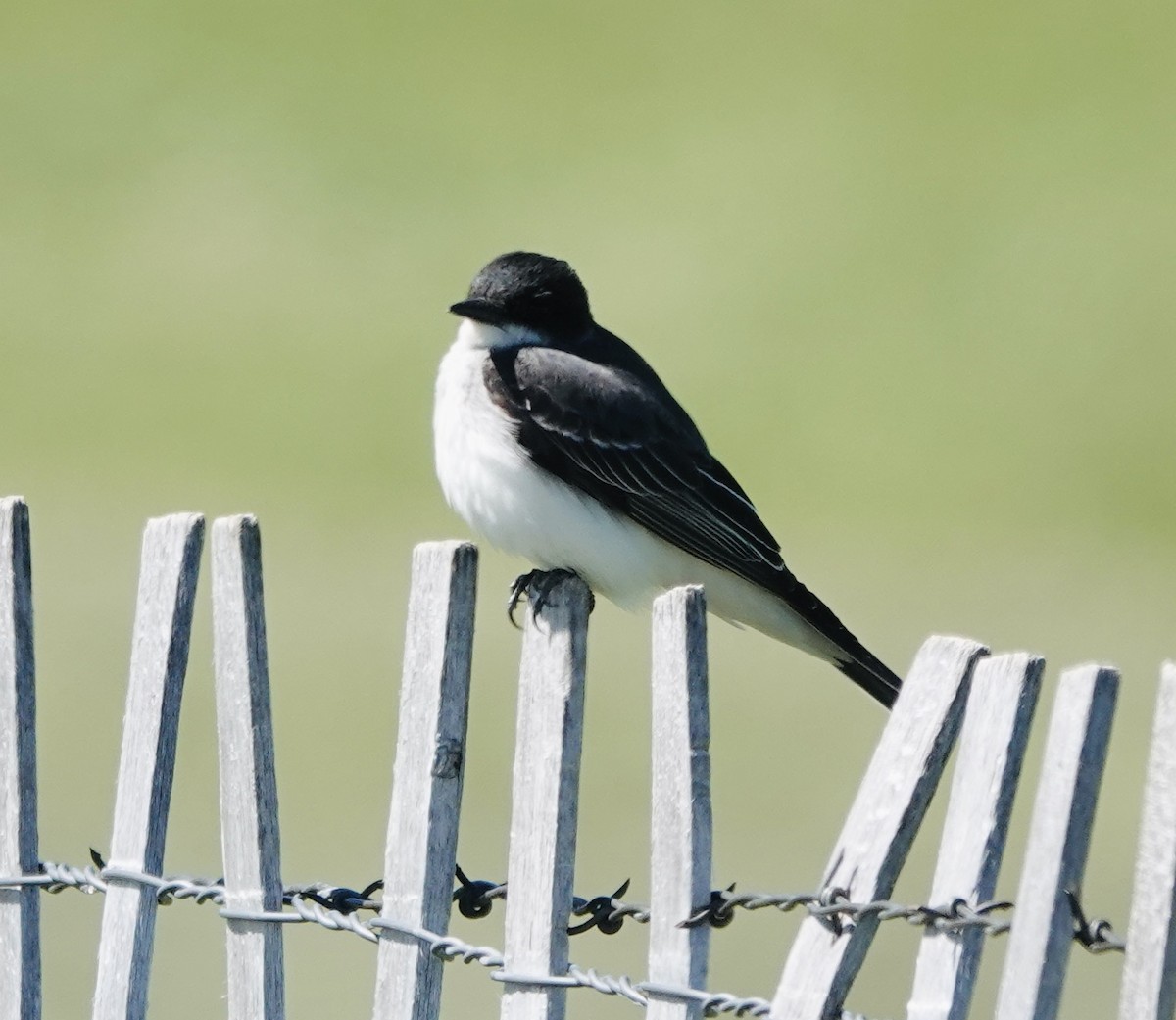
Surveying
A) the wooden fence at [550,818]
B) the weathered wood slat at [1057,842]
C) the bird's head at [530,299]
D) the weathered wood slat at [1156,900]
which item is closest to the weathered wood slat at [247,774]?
the wooden fence at [550,818]

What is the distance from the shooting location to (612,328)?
22.2 metres

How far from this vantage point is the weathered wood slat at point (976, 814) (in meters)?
3.23

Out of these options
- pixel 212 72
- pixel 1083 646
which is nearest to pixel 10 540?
pixel 1083 646

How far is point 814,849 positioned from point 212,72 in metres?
19.8

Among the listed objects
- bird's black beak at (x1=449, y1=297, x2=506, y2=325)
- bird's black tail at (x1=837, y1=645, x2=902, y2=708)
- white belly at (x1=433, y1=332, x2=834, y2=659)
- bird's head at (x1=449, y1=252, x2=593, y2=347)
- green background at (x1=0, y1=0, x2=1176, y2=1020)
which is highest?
green background at (x1=0, y1=0, x2=1176, y2=1020)

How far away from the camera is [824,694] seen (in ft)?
45.6

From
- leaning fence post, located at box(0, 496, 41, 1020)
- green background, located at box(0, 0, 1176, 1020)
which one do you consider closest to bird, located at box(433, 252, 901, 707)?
leaning fence post, located at box(0, 496, 41, 1020)

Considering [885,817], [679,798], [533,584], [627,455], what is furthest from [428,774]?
[627,455]

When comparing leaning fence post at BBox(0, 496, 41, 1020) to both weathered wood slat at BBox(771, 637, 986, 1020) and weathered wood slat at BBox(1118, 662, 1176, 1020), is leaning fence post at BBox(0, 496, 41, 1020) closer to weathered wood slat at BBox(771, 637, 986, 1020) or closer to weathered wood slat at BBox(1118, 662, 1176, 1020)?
weathered wood slat at BBox(771, 637, 986, 1020)

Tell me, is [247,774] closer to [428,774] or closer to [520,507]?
[428,774]

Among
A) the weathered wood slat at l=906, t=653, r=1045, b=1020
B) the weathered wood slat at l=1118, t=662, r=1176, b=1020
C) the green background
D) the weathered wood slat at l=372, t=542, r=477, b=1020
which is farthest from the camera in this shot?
the green background

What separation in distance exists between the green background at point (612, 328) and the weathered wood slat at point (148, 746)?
203 inches

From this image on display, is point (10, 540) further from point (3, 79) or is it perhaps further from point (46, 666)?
point (3, 79)

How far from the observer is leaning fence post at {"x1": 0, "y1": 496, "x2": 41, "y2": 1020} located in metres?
4.52
